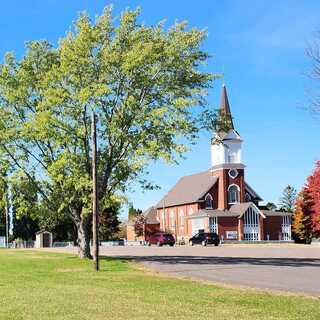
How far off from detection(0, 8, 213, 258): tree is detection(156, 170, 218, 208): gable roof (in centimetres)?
6880

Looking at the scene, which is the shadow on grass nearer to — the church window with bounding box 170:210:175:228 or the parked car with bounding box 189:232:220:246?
the parked car with bounding box 189:232:220:246

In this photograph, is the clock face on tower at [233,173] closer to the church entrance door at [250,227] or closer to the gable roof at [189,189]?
Answer: the gable roof at [189,189]

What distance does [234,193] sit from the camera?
10219 cm

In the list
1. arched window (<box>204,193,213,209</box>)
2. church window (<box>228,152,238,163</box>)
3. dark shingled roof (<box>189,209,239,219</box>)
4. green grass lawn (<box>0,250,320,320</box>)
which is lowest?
green grass lawn (<box>0,250,320,320</box>)

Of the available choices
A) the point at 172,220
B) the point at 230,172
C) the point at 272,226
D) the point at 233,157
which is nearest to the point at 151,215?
the point at 172,220

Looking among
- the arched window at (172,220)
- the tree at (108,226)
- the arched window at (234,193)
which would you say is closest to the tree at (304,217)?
the arched window at (234,193)

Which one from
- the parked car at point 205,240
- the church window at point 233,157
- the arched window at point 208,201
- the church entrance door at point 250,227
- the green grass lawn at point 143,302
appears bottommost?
the green grass lawn at point 143,302

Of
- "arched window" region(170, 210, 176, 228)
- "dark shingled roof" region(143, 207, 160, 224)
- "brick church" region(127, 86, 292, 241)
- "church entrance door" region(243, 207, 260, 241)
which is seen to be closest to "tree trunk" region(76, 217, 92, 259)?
"brick church" region(127, 86, 292, 241)

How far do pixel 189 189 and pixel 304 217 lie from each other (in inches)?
1052

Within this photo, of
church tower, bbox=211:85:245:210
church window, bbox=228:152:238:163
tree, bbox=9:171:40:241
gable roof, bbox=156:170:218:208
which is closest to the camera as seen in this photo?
tree, bbox=9:171:40:241

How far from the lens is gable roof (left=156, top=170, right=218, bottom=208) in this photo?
104 meters

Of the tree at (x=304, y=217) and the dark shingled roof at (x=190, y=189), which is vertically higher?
the dark shingled roof at (x=190, y=189)

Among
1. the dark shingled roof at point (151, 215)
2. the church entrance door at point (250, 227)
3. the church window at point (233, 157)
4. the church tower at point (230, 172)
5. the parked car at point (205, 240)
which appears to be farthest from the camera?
the dark shingled roof at point (151, 215)

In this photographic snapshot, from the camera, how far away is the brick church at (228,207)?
9819 cm
